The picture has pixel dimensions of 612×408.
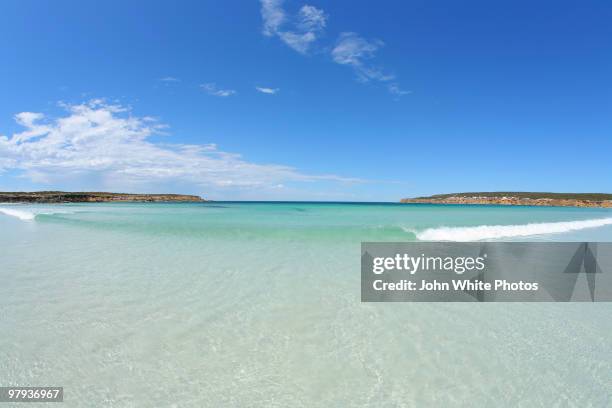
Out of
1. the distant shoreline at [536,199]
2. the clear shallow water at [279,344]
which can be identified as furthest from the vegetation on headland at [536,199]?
the clear shallow water at [279,344]

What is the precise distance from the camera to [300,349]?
3963mm

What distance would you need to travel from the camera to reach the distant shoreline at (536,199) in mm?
83875

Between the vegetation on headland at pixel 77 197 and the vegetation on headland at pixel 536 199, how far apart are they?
126 meters

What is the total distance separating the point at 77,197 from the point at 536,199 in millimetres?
146597

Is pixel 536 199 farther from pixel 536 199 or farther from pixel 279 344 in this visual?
pixel 279 344

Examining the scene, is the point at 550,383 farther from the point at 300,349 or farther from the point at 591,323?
the point at 300,349

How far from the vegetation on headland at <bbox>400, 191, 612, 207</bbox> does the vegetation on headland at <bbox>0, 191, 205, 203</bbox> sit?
125987mm

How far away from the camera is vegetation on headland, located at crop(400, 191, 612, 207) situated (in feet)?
A: 276

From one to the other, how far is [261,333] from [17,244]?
467 inches

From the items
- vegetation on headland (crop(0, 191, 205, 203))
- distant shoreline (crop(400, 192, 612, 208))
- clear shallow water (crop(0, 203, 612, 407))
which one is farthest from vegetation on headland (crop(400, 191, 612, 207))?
vegetation on headland (crop(0, 191, 205, 203))

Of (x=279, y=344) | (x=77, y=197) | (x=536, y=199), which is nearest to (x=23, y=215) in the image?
(x=279, y=344)

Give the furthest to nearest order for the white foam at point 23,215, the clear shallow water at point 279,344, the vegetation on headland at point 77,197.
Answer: the vegetation on headland at point 77,197 < the white foam at point 23,215 < the clear shallow water at point 279,344

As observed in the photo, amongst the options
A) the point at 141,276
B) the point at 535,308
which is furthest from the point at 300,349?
the point at 141,276

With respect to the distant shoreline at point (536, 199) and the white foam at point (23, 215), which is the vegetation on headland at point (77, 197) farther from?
the distant shoreline at point (536, 199)
